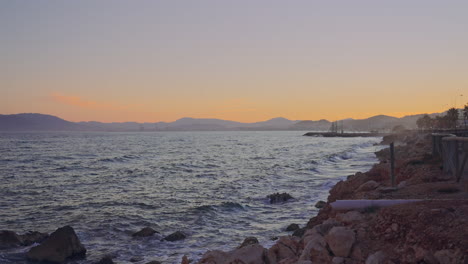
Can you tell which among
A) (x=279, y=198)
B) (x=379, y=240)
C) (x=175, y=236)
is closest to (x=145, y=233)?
(x=175, y=236)

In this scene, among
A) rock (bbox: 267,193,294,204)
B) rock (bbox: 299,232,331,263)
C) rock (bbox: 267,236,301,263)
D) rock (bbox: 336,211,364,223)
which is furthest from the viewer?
rock (bbox: 267,193,294,204)

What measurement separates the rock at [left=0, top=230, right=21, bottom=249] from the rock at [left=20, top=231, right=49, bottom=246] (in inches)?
7.1

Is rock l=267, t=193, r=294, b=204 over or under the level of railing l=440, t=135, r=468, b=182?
under

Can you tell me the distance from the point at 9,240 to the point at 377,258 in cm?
1299

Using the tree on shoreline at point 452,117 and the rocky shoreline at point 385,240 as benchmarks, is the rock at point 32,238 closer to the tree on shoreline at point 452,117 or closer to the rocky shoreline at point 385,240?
the rocky shoreline at point 385,240

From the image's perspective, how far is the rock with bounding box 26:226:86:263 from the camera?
12.0 metres

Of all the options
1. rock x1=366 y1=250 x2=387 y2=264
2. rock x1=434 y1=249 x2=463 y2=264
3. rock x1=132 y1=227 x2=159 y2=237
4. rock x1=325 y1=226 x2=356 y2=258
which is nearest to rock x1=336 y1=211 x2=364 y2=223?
rock x1=325 y1=226 x2=356 y2=258

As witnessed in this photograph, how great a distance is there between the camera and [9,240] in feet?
44.1

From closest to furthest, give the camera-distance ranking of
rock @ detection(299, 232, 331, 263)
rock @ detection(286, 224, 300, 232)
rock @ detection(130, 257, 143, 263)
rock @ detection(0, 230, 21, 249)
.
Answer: rock @ detection(299, 232, 331, 263), rock @ detection(130, 257, 143, 263), rock @ detection(0, 230, 21, 249), rock @ detection(286, 224, 300, 232)

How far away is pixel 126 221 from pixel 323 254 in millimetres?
11540

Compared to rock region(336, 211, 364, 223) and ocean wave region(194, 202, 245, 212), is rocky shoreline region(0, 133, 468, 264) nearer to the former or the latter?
rock region(336, 211, 364, 223)

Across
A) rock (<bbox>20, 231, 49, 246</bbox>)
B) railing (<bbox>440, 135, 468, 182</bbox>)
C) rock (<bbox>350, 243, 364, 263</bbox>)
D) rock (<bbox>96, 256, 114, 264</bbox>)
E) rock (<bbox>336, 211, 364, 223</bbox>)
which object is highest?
railing (<bbox>440, 135, 468, 182</bbox>)

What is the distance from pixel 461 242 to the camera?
6.81 meters

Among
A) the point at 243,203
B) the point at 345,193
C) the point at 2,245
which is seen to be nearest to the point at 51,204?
the point at 2,245
